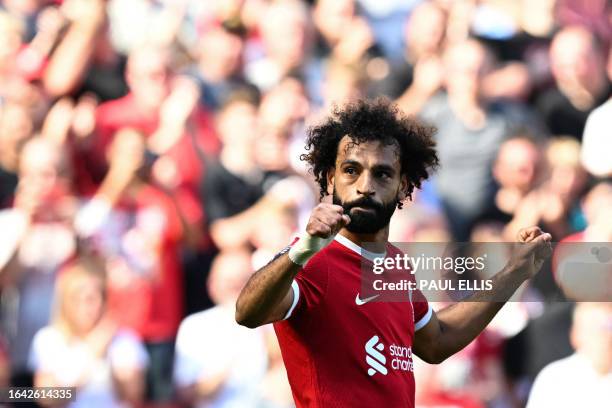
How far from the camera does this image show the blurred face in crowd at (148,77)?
7871mm

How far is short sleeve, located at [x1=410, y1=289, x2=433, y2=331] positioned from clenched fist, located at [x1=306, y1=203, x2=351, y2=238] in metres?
1.08

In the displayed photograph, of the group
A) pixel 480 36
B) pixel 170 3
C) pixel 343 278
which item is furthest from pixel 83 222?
pixel 343 278

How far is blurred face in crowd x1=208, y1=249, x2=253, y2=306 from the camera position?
7.51m

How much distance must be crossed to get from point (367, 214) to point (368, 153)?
0.28 metres

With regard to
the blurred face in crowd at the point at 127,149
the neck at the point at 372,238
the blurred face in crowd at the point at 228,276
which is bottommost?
the neck at the point at 372,238

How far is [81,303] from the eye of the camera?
7.37m

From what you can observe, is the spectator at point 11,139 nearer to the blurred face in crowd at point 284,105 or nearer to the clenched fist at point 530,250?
the blurred face in crowd at point 284,105

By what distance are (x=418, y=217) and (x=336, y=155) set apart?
3406 mm

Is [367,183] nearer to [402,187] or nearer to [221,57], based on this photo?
[402,187]

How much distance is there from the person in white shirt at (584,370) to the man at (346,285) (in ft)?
9.71

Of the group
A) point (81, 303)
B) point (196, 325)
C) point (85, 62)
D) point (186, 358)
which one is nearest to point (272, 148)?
point (196, 325)

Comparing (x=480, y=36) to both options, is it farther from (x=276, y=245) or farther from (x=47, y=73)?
(x=47, y=73)

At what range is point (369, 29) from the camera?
26.5 ft

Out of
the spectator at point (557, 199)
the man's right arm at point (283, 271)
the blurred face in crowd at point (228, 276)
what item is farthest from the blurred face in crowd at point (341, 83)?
the man's right arm at point (283, 271)
